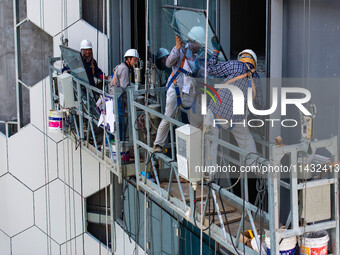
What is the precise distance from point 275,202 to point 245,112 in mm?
1500

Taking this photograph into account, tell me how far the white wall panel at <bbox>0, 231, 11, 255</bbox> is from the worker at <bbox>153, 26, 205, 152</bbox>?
19.0ft

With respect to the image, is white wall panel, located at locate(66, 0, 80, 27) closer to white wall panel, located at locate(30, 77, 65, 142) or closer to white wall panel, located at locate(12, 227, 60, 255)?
white wall panel, located at locate(30, 77, 65, 142)

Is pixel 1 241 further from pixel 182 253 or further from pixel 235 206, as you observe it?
pixel 235 206

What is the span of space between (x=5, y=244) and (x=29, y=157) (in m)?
1.78

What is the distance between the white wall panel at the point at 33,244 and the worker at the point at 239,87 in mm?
6181

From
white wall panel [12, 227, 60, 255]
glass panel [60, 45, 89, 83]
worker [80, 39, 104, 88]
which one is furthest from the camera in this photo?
white wall panel [12, 227, 60, 255]

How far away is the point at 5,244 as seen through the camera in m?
10.9

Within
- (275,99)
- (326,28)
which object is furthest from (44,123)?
(326,28)

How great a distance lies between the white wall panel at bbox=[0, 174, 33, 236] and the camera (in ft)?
34.7

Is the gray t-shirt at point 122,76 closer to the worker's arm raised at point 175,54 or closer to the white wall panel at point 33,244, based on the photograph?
the worker's arm raised at point 175,54

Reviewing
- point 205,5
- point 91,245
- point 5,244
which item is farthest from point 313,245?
point 5,244

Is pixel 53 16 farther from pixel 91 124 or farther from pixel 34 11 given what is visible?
pixel 91 124

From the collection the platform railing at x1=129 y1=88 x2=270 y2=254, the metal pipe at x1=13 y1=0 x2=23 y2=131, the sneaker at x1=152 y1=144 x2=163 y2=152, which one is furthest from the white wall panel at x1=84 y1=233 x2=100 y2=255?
the sneaker at x1=152 y1=144 x2=163 y2=152

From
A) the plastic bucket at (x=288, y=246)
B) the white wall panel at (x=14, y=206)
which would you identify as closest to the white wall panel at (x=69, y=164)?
A: the white wall panel at (x=14, y=206)
